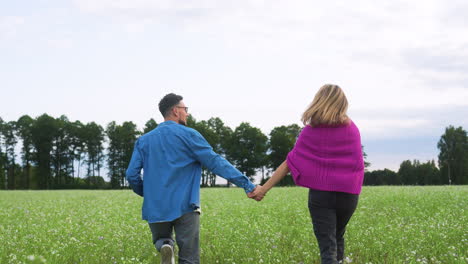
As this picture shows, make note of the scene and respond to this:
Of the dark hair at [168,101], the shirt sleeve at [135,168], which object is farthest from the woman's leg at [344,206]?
the shirt sleeve at [135,168]

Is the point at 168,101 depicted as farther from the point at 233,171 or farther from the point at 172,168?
the point at 233,171

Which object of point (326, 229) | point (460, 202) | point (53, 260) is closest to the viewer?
point (326, 229)

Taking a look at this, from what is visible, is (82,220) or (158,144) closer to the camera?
(158,144)

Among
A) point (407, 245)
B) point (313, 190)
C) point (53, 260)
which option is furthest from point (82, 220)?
point (313, 190)

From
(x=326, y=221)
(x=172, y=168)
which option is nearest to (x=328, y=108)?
(x=326, y=221)

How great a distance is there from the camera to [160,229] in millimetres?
5695

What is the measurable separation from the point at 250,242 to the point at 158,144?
522cm

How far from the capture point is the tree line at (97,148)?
91.9m

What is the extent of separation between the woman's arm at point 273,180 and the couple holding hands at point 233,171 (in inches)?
0.6

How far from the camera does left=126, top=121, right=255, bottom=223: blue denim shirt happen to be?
18.1ft

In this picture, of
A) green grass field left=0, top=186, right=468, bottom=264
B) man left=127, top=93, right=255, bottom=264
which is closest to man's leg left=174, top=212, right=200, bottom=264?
man left=127, top=93, right=255, bottom=264

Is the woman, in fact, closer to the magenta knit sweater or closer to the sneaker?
the magenta knit sweater

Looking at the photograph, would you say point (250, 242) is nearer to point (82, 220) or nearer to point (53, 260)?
point (53, 260)

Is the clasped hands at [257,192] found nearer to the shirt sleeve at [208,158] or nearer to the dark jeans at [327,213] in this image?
the shirt sleeve at [208,158]
